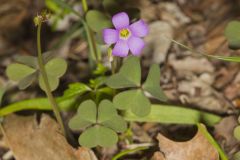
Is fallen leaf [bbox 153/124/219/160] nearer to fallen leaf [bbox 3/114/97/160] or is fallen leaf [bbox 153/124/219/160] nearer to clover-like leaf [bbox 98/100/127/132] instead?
clover-like leaf [bbox 98/100/127/132]

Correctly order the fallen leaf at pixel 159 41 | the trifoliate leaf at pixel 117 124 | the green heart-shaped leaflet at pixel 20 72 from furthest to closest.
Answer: the fallen leaf at pixel 159 41
the green heart-shaped leaflet at pixel 20 72
the trifoliate leaf at pixel 117 124

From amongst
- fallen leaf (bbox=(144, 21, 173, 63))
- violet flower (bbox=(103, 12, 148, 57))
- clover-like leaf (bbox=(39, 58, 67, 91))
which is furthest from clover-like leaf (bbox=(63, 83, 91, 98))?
fallen leaf (bbox=(144, 21, 173, 63))

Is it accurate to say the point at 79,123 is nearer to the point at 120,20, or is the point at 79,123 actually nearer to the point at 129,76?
the point at 129,76

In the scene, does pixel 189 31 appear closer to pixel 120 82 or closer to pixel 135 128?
pixel 135 128

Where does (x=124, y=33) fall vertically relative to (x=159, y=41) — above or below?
above

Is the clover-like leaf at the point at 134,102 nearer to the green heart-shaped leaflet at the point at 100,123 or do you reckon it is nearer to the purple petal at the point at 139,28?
the green heart-shaped leaflet at the point at 100,123

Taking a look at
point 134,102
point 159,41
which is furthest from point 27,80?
point 159,41

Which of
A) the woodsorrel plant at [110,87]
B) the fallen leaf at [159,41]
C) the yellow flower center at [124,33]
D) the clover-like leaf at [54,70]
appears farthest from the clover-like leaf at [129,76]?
the fallen leaf at [159,41]
